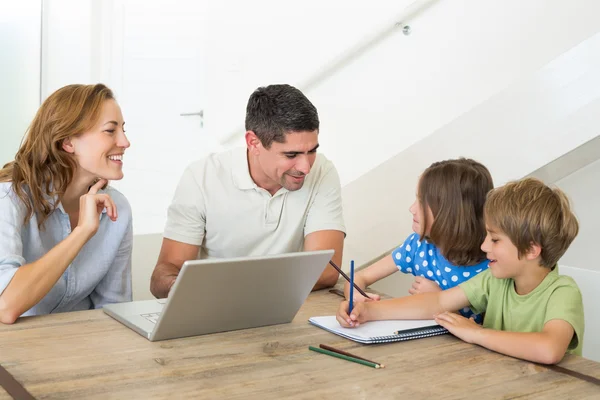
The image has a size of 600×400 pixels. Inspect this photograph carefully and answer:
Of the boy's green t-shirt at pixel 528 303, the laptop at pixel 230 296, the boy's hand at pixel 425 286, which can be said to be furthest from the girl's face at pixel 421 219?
the laptop at pixel 230 296

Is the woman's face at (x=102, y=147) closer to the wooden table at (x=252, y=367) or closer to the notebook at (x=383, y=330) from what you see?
the wooden table at (x=252, y=367)

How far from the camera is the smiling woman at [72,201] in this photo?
1.74 m

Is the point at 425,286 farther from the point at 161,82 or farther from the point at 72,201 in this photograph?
the point at 161,82

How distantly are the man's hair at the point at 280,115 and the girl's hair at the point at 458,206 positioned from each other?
411 mm

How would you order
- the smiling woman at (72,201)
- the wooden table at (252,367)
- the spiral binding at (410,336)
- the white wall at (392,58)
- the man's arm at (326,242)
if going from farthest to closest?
1. the white wall at (392,58)
2. the man's arm at (326,242)
3. the smiling woman at (72,201)
4. the spiral binding at (410,336)
5. the wooden table at (252,367)

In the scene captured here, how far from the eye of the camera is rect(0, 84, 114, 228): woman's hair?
1811mm

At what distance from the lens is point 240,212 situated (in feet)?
7.43

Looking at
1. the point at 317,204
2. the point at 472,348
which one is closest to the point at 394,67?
the point at 317,204

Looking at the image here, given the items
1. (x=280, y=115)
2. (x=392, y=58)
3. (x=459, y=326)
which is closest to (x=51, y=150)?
(x=280, y=115)

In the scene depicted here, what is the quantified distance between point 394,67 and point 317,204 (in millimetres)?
1058

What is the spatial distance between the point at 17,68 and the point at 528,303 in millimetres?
3629

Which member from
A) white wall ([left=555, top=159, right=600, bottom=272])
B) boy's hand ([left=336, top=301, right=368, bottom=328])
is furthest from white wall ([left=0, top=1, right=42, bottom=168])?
boy's hand ([left=336, top=301, right=368, bottom=328])

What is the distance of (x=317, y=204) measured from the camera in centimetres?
231

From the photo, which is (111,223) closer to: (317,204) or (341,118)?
(317,204)
